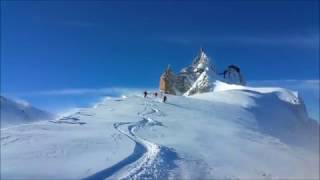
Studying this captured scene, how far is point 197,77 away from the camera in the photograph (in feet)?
286

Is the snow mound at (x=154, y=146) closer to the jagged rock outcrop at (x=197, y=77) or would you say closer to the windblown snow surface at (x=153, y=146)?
the windblown snow surface at (x=153, y=146)

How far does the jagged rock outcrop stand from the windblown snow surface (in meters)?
29.2

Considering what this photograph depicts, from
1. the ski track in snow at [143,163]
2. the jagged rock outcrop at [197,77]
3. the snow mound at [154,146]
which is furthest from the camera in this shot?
the jagged rock outcrop at [197,77]

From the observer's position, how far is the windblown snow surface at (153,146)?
17422 mm

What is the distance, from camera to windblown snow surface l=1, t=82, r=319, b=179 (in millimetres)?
17422

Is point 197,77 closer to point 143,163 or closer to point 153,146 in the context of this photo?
point 153,146

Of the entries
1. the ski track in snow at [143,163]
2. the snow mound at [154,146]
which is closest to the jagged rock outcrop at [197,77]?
the snow mound at [154,146]

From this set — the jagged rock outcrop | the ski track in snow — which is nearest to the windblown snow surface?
the ski track in snow

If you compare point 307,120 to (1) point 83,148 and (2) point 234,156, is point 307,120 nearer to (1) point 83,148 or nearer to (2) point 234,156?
(2) point 234,156

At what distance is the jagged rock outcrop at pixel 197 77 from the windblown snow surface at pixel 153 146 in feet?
95.9

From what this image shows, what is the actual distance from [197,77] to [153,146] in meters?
63.9

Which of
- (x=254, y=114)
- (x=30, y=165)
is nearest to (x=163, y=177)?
(x=30, y=165)

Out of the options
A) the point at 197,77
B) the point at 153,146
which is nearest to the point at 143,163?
the point at 153,146

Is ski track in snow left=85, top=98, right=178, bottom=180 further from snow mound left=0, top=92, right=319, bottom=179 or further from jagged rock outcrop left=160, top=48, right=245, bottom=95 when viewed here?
jagged rock outcrop left=160, top=48, right=245, bottom=95
